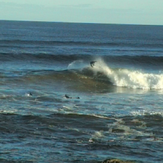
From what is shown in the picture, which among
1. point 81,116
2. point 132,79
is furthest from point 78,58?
point 81,116

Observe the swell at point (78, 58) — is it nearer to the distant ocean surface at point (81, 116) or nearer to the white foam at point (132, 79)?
the distant ocean surface at point (81, 116)

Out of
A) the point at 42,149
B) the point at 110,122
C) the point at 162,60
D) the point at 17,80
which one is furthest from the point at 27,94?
the point at 162,60

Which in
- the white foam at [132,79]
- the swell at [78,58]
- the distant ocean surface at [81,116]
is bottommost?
the distant ocean surface at [81,116]

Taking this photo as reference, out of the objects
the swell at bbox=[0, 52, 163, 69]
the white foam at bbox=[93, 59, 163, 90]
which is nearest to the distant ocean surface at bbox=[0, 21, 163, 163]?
the white foam at bbox=[93, 59, 163, 90]

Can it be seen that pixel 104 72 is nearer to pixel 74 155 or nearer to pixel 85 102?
pixel 85 102

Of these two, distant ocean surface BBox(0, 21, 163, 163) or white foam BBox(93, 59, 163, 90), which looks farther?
white foam BBox(93, 59, 163, 90)

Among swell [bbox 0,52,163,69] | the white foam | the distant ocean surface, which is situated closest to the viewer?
the distant ocean surface

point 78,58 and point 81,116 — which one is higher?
point 78,58

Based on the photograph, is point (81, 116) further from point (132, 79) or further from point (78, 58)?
point (78, 58)

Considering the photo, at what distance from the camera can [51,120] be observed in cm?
1836

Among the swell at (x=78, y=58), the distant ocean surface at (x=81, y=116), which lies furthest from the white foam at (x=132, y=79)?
the swell at (x=78, y=58)

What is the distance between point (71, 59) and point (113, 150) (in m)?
36.5

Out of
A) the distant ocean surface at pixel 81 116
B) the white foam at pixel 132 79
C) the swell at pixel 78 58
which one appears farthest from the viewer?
the swell at pixel 78 58

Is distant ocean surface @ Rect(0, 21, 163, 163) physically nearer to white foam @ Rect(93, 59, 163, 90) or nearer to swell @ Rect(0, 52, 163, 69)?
white foam @ Rect(93, 59, 163, 90)
